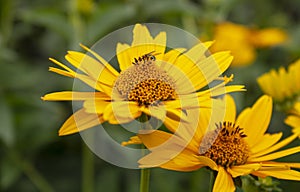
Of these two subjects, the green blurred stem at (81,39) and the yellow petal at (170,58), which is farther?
the green blurred stem at (81,39)

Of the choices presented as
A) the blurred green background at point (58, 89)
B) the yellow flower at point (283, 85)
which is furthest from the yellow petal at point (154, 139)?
the blurred green background at point (58, 89)

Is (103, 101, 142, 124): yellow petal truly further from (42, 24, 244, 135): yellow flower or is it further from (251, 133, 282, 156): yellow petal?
(251, 133, 282, 156): yellow petal

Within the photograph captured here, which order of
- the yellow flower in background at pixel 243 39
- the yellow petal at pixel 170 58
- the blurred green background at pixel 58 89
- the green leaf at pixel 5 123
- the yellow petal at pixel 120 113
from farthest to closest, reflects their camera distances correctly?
the yellow flower in background at pixel 243 39
the blurred green background at pixel 58 89
the green leaf at pixel 5 123
the yellow petal at pixel 170 58
the yellow petal at pixel 120 113

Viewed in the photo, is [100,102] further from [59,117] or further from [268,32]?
[268,32]

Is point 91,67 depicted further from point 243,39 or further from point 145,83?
point 243,39

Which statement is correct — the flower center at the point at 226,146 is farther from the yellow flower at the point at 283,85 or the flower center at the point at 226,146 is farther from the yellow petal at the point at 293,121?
the yellow flower at the point at 283,85

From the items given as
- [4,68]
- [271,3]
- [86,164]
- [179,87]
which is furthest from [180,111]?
[271,3]

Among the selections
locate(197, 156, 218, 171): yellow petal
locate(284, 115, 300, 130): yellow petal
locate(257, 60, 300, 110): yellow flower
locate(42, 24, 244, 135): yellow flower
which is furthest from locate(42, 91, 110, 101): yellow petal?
locate(257, 60, 300, 110): yellow flower
